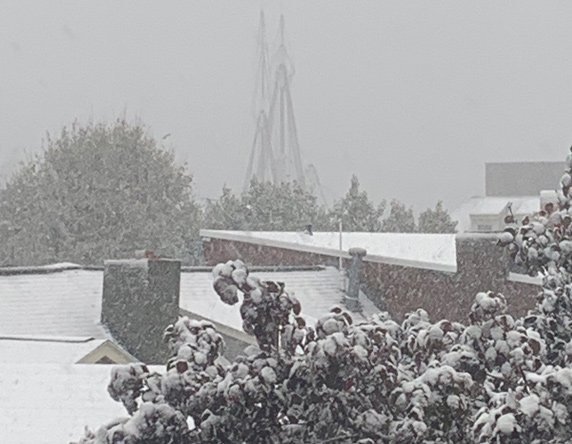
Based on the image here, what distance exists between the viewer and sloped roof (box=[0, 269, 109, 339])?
53.2 ft

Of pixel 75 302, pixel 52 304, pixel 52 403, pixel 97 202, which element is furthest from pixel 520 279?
pixel 97 202

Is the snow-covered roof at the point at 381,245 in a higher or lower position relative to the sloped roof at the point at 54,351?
higher

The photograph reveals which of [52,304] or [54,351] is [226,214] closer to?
[52,304]

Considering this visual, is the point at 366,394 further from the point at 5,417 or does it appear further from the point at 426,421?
the point at 5,417

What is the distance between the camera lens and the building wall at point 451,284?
1819 cm

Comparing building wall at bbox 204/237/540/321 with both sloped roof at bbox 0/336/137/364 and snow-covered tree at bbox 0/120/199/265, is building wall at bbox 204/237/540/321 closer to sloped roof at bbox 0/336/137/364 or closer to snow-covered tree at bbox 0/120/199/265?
sloped roof at bbox 0/336/137/364

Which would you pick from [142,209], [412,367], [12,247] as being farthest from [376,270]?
[12,247]

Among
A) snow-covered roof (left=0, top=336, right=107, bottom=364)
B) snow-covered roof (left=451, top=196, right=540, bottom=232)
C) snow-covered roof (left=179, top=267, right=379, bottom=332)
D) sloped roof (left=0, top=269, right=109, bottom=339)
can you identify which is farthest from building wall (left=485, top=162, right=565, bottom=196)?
snow-covered roof (left=0, top=336, right=107, bottom=364)

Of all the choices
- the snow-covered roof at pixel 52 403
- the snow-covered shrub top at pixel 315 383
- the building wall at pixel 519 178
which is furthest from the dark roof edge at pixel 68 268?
the building wall at pixel 519 178

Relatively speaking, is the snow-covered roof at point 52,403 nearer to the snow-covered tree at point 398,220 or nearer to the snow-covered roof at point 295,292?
the snow-covered roof at point 295,292

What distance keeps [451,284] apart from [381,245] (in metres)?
4.61

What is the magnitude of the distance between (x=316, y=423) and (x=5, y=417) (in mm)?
4139

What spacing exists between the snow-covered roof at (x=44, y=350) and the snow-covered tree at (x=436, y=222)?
4139cm

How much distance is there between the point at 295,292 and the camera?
17469 mm
